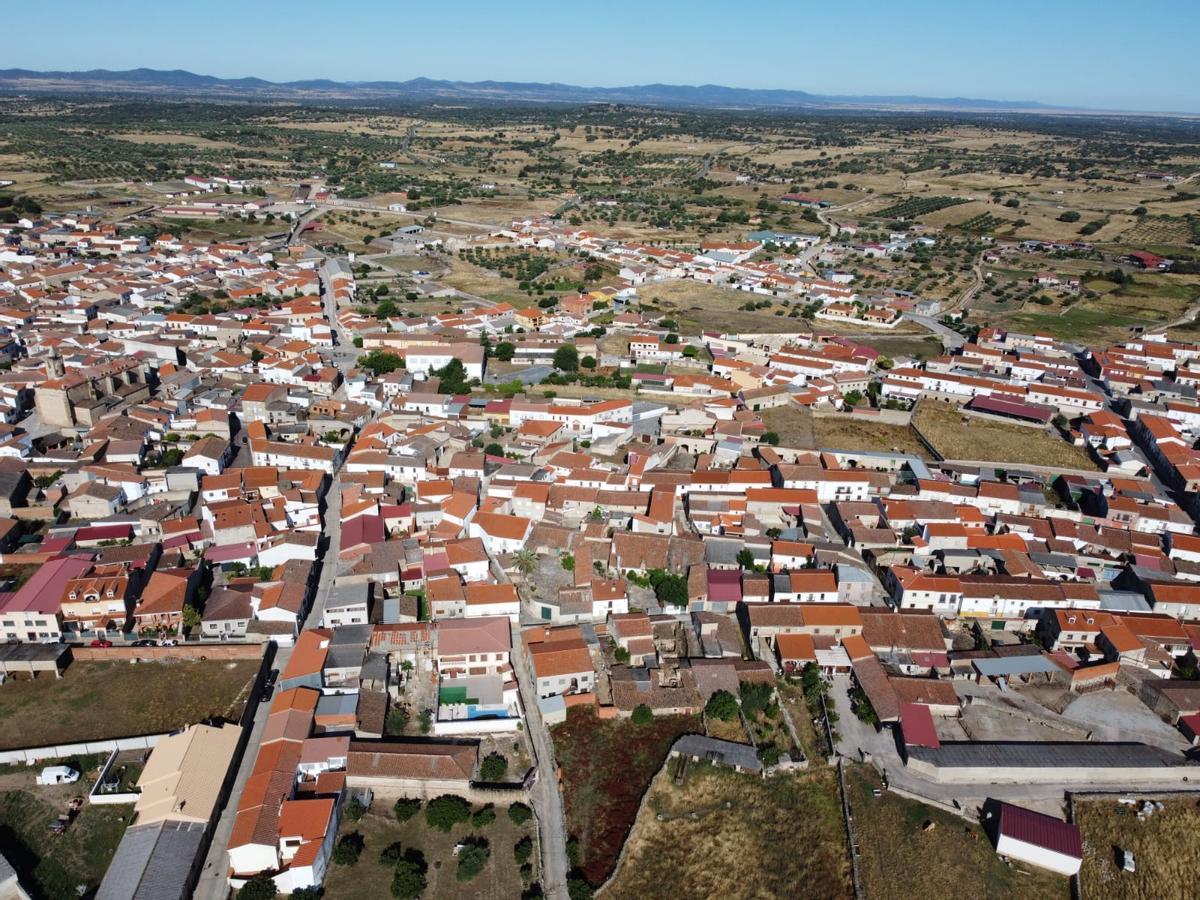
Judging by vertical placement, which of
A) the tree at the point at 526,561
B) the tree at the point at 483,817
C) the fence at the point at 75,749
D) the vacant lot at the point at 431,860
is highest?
the tree at the point at 526,561

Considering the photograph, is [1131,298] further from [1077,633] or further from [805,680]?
[805,680]

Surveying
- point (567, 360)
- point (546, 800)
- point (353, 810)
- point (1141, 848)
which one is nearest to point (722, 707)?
point (546, 800)

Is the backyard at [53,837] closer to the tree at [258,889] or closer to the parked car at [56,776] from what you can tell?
the parked car at [56,776]

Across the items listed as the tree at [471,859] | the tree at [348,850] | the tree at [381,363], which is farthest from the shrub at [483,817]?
the tree at [381,363]

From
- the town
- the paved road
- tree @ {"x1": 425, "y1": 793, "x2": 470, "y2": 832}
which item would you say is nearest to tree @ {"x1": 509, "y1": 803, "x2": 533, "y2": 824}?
the town

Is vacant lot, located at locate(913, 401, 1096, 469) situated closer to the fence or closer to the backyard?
the fence
